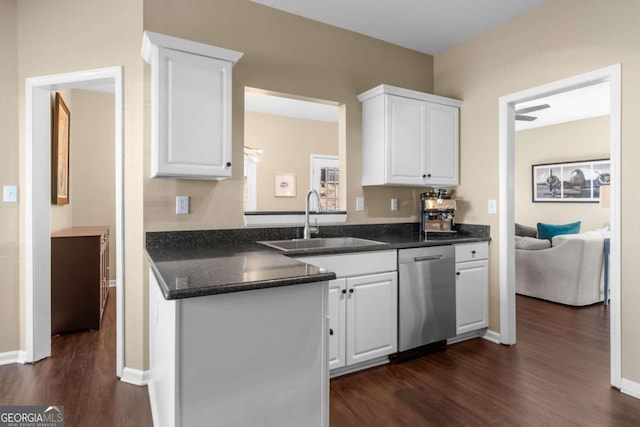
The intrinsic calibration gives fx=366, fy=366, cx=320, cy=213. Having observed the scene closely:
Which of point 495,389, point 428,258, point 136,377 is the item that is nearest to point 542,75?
point 428,258

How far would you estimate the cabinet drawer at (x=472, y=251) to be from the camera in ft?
9.80

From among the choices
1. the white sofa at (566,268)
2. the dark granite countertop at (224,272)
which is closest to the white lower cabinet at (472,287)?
the white sofa at (566,268)

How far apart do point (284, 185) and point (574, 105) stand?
15.1ft

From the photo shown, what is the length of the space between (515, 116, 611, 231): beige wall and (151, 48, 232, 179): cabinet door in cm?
648

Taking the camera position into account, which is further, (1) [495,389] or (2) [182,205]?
(2) [182,205]

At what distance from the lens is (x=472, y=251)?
307 centimetres

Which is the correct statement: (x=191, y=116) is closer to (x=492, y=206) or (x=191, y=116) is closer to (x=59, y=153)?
(x=59, y=153)

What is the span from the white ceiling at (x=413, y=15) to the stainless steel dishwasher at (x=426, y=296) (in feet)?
6.11

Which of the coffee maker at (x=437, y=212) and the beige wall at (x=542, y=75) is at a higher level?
the beige wall at (x=542, y=75)

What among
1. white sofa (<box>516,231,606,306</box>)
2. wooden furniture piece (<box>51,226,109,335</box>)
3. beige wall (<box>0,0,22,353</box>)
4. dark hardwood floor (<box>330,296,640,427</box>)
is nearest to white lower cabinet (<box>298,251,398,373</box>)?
dark hardwood floor (<box>330,296,640,427</box>)

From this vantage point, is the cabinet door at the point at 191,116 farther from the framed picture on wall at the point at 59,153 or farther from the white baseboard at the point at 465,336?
the white baseboard at the point at 465,336

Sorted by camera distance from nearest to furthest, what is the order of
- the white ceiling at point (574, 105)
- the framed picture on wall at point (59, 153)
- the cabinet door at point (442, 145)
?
the cabinet door at point (442, 145) → the framed picture on wall at point (59, 153) → the white ceiling at point (574, 105)

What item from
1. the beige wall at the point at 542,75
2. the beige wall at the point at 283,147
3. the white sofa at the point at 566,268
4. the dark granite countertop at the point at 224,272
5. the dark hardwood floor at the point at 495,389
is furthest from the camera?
the beige wall at the point at 283,147

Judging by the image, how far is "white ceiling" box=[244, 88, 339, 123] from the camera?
518 cm
